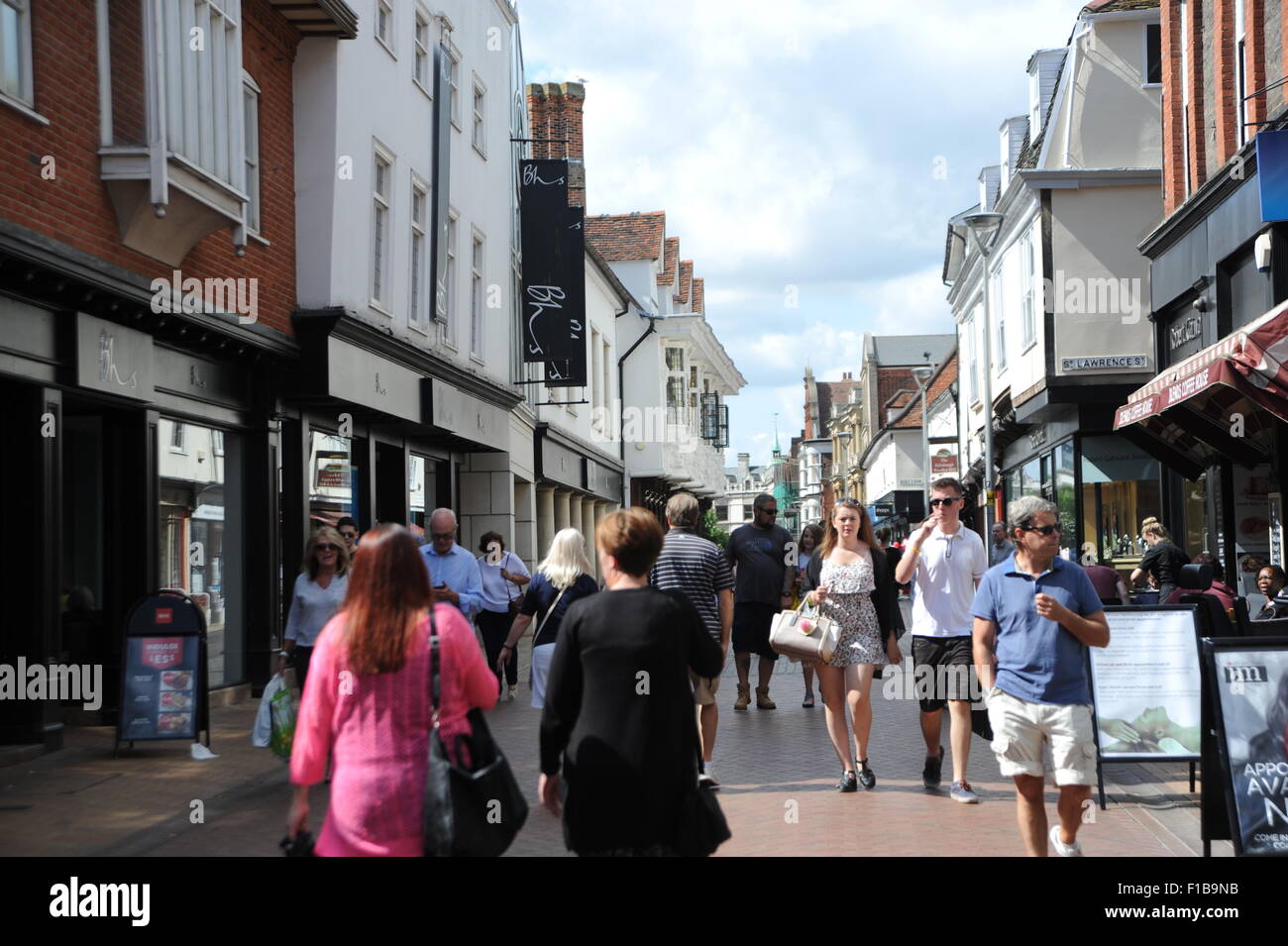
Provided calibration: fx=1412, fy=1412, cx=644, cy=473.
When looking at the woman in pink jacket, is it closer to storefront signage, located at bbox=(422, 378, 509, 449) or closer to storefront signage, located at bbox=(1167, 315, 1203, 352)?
storefront signage, located at bbox=(422, 378, 509, 449)

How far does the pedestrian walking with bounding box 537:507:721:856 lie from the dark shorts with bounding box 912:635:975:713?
422cm

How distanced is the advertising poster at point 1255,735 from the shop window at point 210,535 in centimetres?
941

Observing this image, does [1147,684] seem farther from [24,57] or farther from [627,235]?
[627,235]

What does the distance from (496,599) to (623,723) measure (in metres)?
9.89

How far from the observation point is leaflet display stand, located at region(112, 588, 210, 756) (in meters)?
10.6

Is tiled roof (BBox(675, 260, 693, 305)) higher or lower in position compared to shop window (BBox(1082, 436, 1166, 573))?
higher

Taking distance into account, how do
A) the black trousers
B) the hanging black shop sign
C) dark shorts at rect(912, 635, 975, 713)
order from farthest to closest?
the hanging black shop sign → the black trousers → dark shorts at rect(912, 635, 975, 713)

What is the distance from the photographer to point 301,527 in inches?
618

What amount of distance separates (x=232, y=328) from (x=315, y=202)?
283 centimetres

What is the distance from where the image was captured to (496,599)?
14508 mm

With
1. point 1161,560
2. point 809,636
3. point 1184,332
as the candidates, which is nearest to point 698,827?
point 809,636

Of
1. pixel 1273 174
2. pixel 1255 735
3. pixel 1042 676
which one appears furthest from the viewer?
pixel 1273 174

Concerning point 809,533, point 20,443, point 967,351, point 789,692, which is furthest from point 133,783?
point 967,351

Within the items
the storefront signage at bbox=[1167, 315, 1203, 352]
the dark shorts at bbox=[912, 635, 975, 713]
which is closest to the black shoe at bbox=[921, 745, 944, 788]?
the dark shorts at bbox=[912, 635, 975, 713]
